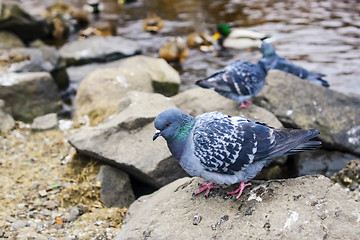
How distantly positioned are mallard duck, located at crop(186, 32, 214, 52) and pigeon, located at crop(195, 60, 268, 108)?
5.28m

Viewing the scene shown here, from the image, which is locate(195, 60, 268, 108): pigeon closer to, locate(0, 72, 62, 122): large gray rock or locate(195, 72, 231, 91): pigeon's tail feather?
locate(195, 72, 231, 91): pigeon's tail feather

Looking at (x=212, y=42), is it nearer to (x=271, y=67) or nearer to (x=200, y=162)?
(x=271, y=67)

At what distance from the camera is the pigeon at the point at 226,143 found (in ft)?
11.1

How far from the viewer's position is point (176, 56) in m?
10.0

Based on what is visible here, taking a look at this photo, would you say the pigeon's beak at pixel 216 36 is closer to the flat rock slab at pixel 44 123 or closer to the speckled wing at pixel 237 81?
the speckled wing at pixel 237 81

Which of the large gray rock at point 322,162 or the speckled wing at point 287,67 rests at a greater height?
the speckled wing at point 287,67

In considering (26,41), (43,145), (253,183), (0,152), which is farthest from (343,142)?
(26,41)

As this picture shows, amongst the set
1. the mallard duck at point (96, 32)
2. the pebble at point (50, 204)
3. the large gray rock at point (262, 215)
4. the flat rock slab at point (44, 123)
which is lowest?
the mallard duck at point (96, 32)

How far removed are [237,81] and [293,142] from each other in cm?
207

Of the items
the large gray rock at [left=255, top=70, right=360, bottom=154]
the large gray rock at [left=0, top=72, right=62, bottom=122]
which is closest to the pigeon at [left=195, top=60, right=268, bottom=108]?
the large gray rock at [left=255, top=70, right=360, bottom=154]

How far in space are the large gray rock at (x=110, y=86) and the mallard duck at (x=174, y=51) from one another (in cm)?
194

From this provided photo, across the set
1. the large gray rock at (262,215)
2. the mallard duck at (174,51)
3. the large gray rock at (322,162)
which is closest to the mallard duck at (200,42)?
the mallard duck at (174,51)

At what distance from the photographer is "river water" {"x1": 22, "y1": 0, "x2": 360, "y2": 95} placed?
9398 mm

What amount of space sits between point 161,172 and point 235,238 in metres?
1.83
